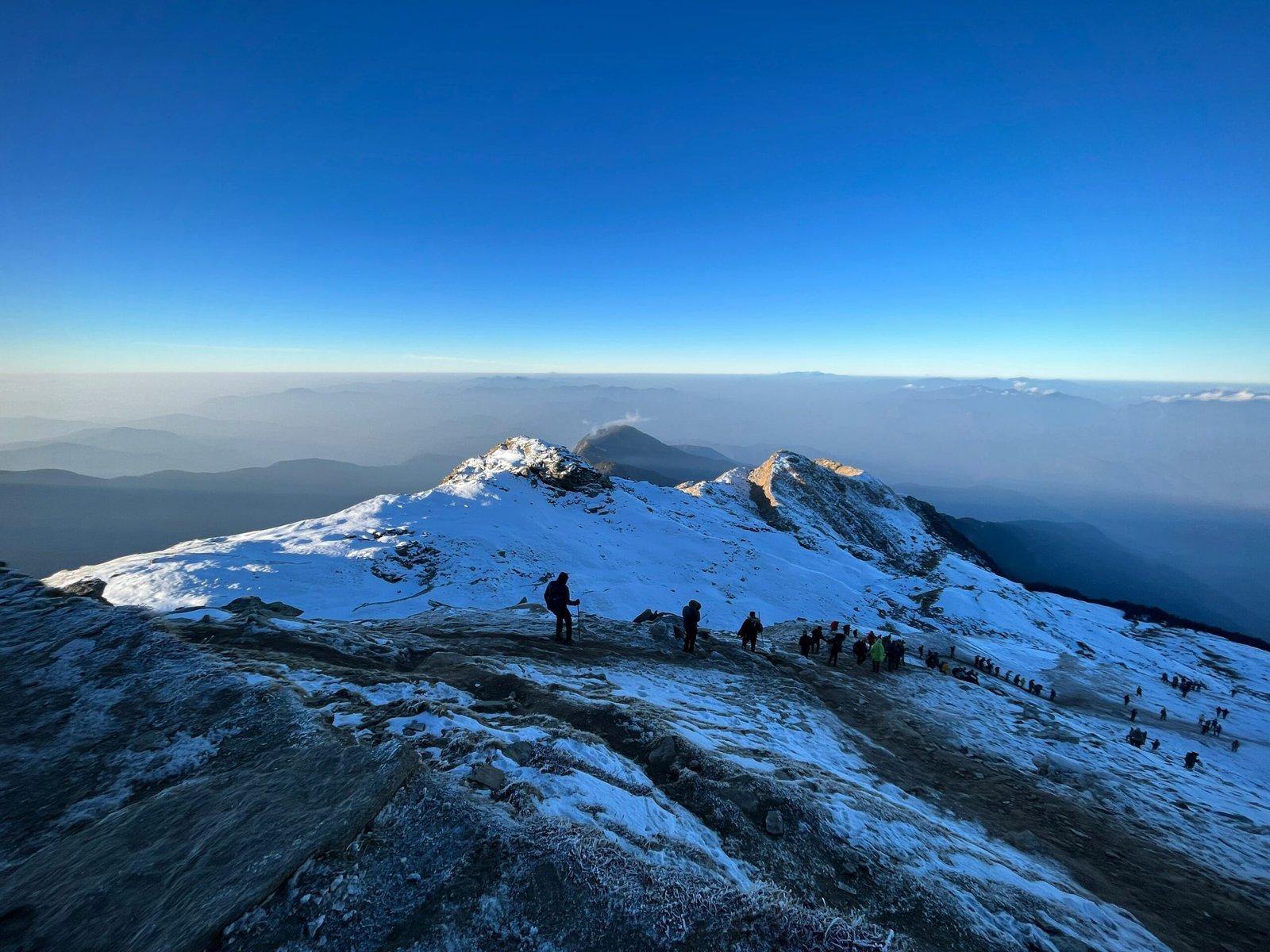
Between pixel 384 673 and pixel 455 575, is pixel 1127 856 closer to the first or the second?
pixel 384 673

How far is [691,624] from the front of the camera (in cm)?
1758

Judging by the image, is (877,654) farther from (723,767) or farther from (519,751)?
(519,751)

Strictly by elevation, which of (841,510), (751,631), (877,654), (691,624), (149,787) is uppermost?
(149,787)

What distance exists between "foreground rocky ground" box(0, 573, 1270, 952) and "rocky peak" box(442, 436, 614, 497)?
37.8m

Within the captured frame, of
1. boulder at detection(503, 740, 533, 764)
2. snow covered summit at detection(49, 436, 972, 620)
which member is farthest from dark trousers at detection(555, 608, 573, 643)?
snow covered summit at detection(49, 436, 972, 620)

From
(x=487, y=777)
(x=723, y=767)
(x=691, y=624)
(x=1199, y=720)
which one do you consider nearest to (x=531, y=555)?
(x=691, y=624)

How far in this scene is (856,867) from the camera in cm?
696

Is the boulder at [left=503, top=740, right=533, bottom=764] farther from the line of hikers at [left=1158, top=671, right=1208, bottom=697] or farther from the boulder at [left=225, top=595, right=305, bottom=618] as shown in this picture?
the line of hikers at [left=1158, top=671, right=1208, bottom=697]

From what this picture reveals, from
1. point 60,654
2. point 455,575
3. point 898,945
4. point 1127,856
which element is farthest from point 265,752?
point 455,575

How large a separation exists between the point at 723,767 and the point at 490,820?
14.0 ft

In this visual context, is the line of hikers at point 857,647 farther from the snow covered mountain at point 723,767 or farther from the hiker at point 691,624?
the snow covered mountain at point 723,767

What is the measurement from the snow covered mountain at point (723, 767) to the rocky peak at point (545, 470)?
19023 mm

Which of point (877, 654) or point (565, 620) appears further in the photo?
point (877, 654)

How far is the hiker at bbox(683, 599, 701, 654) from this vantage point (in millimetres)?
17547
